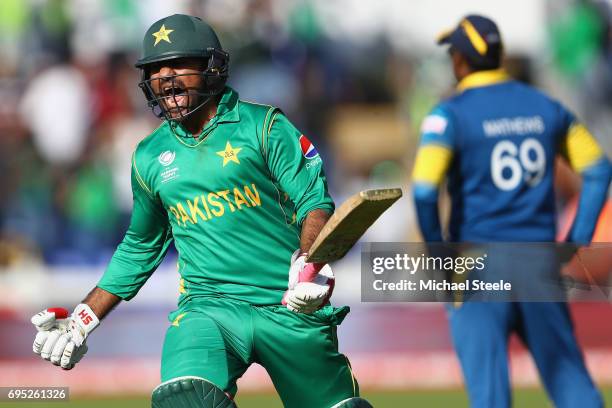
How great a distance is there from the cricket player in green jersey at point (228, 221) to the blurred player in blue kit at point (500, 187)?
105 centimetres

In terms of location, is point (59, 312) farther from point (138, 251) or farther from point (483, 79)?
point (483, 79)

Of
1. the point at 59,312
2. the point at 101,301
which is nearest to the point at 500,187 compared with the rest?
the point at 101,301

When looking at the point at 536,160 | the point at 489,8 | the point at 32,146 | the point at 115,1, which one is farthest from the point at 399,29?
the point at 536,160

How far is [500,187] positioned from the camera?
17.1ft

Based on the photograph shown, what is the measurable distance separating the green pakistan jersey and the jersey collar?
1506 mm

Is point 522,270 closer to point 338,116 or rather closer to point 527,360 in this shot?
point 527,360

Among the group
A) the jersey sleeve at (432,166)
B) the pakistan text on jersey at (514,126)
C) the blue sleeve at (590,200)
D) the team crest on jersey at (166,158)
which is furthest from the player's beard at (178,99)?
the blue sleeve at (590,200)

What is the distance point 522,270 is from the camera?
5.10m

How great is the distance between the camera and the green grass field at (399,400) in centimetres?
785

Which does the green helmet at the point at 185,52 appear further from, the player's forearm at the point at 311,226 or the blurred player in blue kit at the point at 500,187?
the blurred player in blue kit at the point at 500,187

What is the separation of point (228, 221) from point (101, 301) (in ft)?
1.93

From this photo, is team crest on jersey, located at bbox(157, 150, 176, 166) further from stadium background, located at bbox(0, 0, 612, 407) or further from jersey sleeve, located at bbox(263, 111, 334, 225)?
stadium background, located at bbox(0, 0, 612, 407)

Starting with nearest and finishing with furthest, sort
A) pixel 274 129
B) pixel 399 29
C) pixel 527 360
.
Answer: pixel 274 129 < pixel 527 360 < pixel 399 29

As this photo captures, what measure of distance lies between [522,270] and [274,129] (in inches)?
60.9
